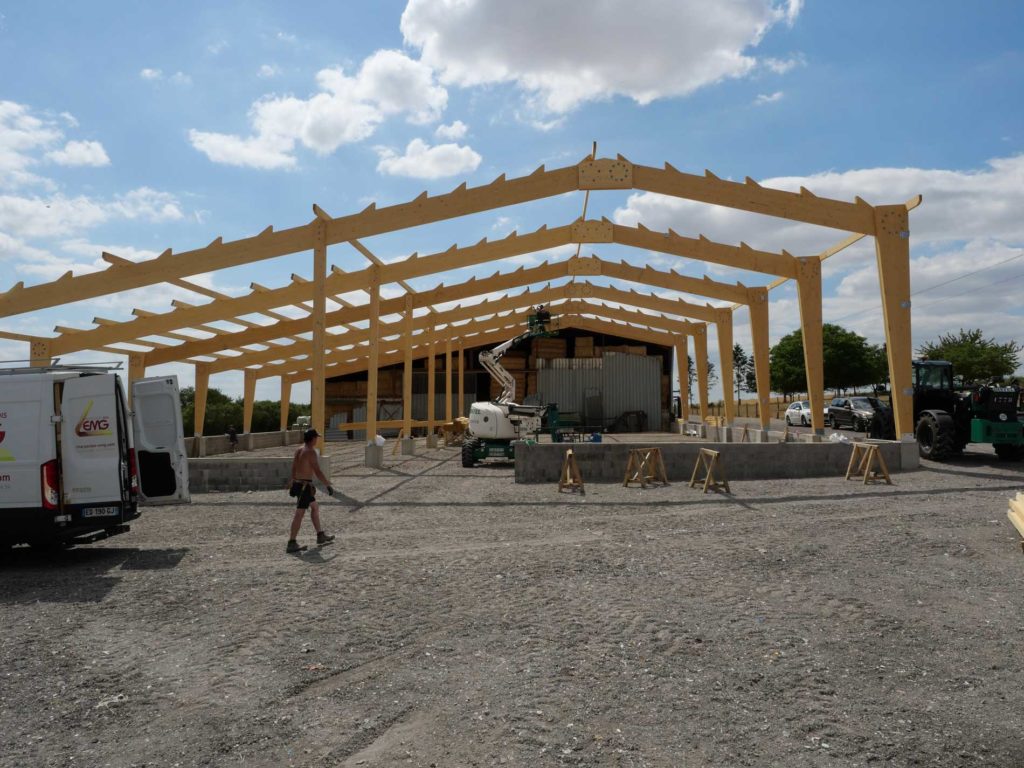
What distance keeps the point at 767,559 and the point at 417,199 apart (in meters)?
11.1

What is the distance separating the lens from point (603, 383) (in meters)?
39.7

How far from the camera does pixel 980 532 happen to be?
825 cm

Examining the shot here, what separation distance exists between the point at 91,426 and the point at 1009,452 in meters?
18.1

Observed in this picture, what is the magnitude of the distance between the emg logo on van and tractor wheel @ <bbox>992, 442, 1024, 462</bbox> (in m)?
17.5

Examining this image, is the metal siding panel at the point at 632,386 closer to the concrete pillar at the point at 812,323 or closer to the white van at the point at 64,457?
the concrete pillar at the point at 812,323

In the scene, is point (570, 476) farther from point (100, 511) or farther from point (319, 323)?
point (100, 511)

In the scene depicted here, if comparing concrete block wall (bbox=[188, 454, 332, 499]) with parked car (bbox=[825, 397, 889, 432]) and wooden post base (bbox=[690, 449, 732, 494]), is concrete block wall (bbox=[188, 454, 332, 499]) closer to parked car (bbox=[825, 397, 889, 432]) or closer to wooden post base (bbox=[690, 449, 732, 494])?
wooden post base (bbox=[690, 449, 732, 494])

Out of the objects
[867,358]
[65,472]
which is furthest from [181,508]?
[867,358]

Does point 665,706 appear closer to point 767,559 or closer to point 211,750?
point 211,750

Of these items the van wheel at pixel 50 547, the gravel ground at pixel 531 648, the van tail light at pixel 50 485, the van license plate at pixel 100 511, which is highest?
the van tail light at pixel 50 485

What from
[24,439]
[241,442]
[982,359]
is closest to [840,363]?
[982,359]

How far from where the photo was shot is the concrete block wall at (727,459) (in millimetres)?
15016

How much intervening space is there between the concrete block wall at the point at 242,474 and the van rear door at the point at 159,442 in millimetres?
4771

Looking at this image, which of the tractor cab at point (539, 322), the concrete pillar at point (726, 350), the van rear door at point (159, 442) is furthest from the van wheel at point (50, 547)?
the concrete pillar at point (726, 350)
